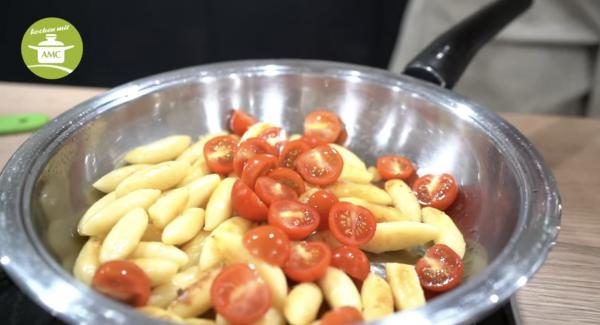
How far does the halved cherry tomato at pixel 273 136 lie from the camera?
755 millimetres

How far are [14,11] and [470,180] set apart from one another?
4.28 feet

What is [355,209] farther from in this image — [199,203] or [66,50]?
[66,50]

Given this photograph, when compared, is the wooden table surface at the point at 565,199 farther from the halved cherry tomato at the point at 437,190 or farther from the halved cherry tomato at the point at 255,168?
the halved cherry tomato at the point at 255,168

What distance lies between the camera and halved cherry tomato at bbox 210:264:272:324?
1.63ft

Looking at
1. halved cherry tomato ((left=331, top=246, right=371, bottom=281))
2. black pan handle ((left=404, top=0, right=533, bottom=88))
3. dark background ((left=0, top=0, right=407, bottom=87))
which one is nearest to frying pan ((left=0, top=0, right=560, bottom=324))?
black pan handle ((left=404, top=0, right=533, bottom=88))

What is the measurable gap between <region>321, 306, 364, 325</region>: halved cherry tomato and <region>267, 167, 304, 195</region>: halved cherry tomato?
0.21 m

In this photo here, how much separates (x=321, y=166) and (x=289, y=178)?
0.14 ft

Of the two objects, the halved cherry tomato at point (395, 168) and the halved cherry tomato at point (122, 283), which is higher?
the halved cherry tomato at point (122, 283)

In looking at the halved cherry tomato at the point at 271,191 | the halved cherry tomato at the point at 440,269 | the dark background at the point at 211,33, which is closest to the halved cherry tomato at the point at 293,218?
the halved cherry tomato at the point at 271,191

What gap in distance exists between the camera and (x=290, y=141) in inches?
29.7

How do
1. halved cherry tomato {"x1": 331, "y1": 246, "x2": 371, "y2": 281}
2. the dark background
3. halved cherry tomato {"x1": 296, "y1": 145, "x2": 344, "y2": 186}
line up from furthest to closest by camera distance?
the dark background
halved cherry tomato {"x1": 296, "y1": 145, "x2": 344, "y2": 186}
halved cherry tomato {"x1": 331, "y1": 246, "x2": 371, "y2": 281}

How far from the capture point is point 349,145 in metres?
0.85

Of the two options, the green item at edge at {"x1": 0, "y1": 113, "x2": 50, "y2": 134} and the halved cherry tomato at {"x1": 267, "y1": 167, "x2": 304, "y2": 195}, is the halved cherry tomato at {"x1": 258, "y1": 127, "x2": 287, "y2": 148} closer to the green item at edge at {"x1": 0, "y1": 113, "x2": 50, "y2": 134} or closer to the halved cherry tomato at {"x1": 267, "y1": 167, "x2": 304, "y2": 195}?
the halved cherry tomato at {"x1": 267, "y1": 167, "x2": 304, "y2": 195}

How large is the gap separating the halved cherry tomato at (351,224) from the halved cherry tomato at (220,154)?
6.2 inches
